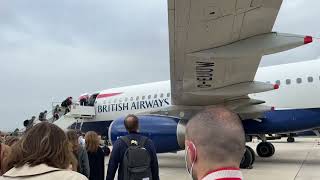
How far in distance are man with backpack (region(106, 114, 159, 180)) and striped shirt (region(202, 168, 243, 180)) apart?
3174 millimetres

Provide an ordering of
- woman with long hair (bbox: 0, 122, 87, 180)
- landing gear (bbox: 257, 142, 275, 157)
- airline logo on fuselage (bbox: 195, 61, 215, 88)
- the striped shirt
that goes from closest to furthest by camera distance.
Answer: the striped shirt → woman with long hair (bbox: 0, 122, 87, 180) → airline logo on fuselage (bbox: 195, 61, 215, 88) → landing gear (bbox: 257, 142, 275, 157)

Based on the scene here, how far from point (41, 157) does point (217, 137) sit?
96cm

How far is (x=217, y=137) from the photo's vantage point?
155 centimetres

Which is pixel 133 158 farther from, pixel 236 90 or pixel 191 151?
pixel 236 90

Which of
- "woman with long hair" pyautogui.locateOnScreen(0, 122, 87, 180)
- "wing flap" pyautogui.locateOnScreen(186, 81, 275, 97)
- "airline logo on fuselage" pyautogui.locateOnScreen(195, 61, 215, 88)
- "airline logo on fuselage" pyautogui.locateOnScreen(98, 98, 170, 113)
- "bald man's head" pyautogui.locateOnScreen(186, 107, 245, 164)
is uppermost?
"airline logo on fuselage" pyautogui.locateOnScreen(195, 61, 215, 88)

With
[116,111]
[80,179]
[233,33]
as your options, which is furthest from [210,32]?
[116,111]

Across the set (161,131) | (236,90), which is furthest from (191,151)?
(161,131)

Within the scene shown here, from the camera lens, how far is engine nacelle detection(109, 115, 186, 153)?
11125 millimetres

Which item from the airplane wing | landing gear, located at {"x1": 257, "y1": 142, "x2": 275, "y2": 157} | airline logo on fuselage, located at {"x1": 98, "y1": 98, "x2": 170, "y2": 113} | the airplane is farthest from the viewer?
landing gear, located at {"x1": 257, "y1": 142, "x2": 275, "y2": 157}

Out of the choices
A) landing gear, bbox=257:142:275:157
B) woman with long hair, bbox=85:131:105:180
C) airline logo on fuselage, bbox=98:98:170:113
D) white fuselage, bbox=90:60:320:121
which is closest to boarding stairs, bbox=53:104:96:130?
airline logo on fuselage, bbox=98:98:170:113

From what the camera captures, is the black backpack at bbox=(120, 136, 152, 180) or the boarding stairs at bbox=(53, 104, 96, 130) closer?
the black backpack at bbox=(120, 136, 152, 180)

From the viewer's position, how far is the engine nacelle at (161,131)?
36.5 feet

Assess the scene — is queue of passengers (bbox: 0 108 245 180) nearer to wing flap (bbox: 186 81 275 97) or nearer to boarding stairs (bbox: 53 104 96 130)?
wing flap (bbox: 186 81 275 97)

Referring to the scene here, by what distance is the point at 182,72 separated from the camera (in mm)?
8727
